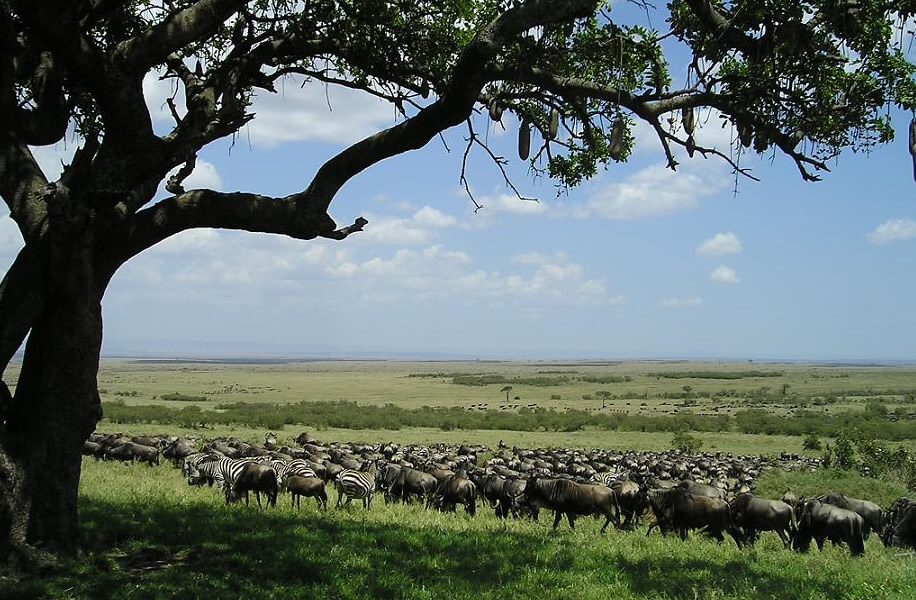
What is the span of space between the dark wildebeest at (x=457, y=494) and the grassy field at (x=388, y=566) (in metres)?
6.50

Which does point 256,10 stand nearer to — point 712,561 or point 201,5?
point 201,5

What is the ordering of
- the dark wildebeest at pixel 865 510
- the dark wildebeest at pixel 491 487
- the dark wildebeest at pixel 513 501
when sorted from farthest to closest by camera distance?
the dark wildebeest at pixel 491 487 < the dark wildebeest at pixel 513 501 < the dark wildebeest at pixel 865 510

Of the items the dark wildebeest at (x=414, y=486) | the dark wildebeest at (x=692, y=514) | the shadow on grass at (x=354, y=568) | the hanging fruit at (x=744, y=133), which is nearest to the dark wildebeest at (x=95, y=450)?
A: the dark wildebeest at (x=414, y=486)

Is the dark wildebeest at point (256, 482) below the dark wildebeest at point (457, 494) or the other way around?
the other way around

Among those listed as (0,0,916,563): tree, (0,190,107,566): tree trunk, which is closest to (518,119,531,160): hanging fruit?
(0,0,916,563): tree

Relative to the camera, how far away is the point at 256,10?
10.3 m

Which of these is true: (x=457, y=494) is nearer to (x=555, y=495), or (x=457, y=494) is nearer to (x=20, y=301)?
(x=555, y=495)

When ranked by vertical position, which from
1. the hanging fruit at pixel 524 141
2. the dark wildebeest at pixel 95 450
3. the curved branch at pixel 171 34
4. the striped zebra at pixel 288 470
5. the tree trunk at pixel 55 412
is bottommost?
the dark wildebeest at pixel 95 450

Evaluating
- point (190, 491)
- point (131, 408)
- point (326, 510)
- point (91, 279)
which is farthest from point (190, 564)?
point (131, 408)

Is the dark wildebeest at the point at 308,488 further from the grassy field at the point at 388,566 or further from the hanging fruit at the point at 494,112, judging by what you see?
the hanging fruit at the point at 494,112

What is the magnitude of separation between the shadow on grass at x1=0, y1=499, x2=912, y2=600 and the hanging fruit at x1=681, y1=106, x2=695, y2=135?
471 centimetres

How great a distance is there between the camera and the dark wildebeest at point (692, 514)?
1440cm

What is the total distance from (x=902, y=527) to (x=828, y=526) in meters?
1.73

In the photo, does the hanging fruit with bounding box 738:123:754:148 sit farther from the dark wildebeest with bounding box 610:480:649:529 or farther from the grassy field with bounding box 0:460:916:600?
the dark wildebeest with bounding box 610:480:649:529
